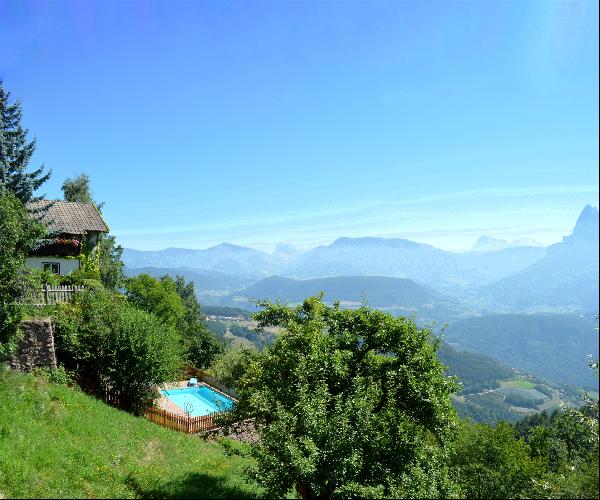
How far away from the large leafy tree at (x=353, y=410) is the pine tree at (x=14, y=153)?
88.8ft

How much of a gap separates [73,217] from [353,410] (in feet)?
136

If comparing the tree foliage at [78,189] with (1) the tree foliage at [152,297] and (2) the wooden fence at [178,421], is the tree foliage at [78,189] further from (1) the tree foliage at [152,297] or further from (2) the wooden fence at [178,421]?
(2) the wooden fence at [178,421]

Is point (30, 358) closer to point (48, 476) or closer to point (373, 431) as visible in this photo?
point (48, 476)

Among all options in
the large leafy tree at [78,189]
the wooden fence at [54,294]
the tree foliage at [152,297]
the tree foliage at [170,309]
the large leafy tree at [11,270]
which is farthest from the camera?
the large leafy tree at [78,189]

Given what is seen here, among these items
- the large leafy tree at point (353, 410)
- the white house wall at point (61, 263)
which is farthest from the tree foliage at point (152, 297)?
the large leafy tree at point (353, 410)

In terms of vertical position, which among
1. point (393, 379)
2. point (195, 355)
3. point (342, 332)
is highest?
point (342, 332)

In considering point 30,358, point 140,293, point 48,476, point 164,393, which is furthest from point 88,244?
point 48,476

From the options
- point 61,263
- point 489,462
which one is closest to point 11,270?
point 61,263

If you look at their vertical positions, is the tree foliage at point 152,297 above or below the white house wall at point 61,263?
below

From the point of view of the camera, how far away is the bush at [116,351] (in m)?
24.0

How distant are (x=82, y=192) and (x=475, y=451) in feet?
195

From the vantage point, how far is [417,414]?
15109mm

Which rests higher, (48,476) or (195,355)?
(48,476)

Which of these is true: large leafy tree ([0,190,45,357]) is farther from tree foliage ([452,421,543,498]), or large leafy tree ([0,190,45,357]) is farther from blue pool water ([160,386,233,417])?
tree foliage ([452,421,543,498])
